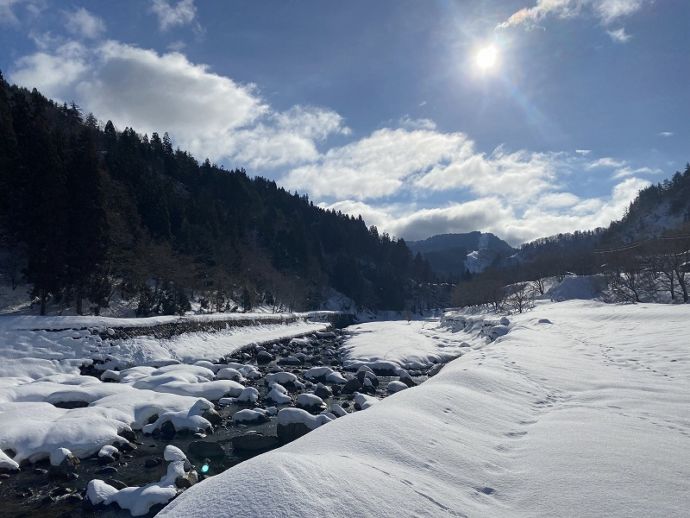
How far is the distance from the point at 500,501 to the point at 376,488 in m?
1.85

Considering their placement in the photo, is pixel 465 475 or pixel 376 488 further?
pixel 465 475

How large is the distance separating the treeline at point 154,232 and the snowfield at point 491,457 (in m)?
29.8

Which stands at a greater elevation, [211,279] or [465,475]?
[211,279]

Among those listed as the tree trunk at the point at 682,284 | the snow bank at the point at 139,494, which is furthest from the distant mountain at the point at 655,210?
the snow bank at the point at 139,494

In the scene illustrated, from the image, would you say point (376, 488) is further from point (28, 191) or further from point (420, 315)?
point (420, 315)

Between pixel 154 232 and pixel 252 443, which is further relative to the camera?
pixel 154 232

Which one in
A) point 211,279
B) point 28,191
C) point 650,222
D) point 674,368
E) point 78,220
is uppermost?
point 650,222

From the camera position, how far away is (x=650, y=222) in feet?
488

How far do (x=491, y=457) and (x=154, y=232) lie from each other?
6154 centimetres

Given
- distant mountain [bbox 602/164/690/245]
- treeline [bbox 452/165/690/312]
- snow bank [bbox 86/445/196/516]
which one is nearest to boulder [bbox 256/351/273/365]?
snow bank [bbox 86/445/196/516]

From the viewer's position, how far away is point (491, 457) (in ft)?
23.0

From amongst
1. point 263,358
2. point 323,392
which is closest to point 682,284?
point 323,392

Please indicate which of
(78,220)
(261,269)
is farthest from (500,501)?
(261,269)

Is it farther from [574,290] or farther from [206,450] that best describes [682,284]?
[574,290]
